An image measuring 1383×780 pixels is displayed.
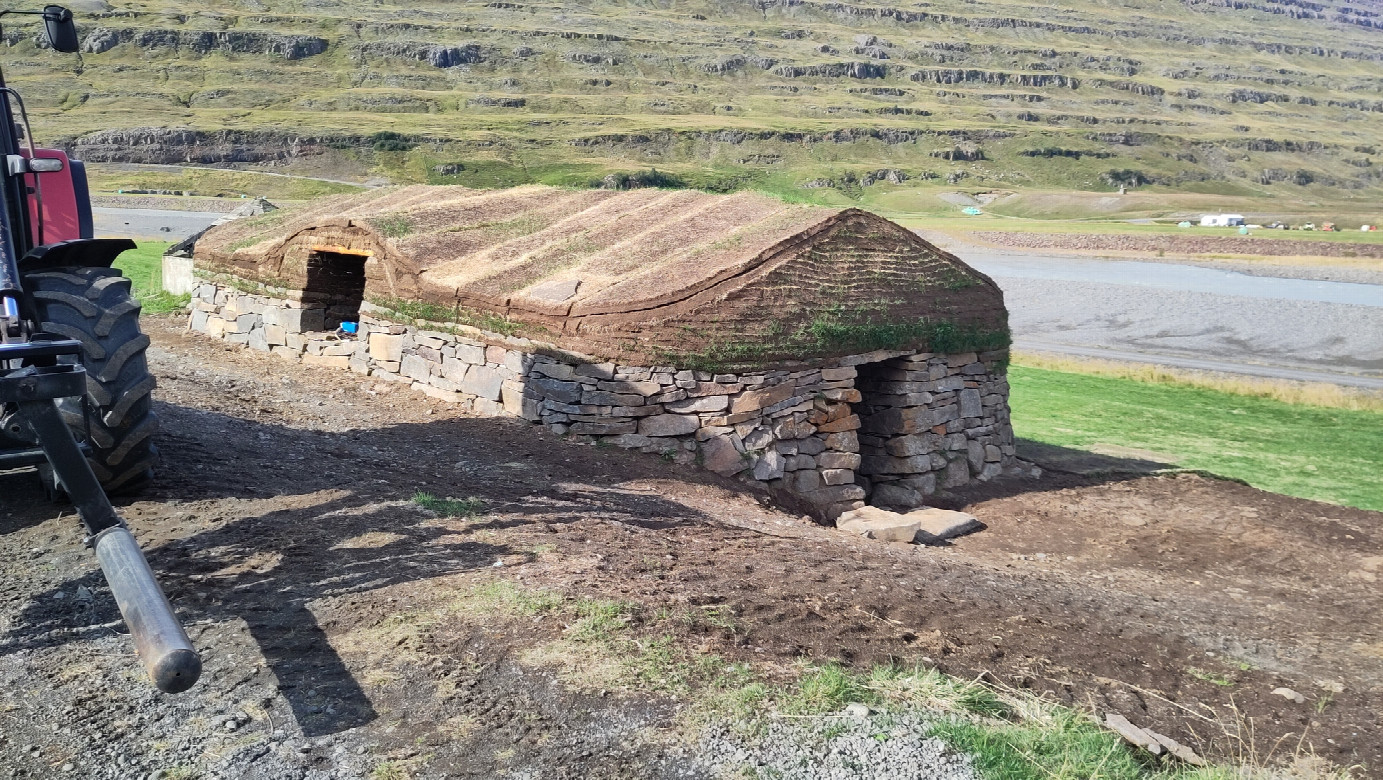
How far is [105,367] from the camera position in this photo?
7176mm

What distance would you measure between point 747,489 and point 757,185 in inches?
2796

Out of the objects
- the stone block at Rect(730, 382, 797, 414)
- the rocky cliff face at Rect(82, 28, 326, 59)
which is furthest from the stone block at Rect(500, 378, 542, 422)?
the rocky cliff face at Rect(82, 28, 326, 59)

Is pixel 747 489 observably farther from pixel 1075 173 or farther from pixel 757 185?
pixel 1075 173

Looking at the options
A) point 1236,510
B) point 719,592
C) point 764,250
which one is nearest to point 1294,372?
point 1236,510

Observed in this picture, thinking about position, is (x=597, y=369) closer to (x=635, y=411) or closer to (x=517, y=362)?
(x=635, y=411)

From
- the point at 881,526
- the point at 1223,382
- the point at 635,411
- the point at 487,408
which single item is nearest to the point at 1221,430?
the point at 1223,382

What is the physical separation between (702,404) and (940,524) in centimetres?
292

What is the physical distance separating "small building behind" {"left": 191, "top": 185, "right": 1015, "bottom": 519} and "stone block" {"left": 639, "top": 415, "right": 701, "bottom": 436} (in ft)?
0.06

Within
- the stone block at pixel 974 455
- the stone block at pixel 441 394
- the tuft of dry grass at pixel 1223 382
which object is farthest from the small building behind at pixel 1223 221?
the stone block at pixel 441 394

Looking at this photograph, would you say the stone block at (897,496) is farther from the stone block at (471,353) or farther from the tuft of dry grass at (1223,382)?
the tuft of dry grass at (1223,382)

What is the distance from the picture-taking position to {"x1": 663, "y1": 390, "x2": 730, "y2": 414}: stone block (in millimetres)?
11586

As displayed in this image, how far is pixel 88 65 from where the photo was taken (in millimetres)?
95750

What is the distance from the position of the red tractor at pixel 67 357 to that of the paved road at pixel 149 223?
1184 inches

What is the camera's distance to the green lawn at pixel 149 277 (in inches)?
818
